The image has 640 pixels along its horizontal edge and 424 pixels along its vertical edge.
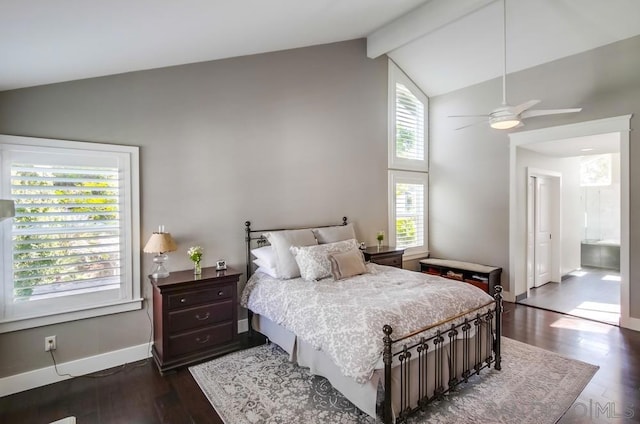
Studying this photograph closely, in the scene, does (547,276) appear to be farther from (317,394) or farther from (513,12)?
(317,394)

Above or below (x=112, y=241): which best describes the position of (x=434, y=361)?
below

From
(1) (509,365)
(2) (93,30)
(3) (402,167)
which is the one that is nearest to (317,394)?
(1) (509,365)

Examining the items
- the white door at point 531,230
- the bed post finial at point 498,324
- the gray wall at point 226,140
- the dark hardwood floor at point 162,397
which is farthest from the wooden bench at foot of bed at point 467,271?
the bed post finial at point 498,324

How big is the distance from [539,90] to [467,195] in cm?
193

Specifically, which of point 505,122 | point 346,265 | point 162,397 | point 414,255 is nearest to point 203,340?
point 162,397

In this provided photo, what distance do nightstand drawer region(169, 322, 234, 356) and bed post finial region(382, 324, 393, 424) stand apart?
1.89m

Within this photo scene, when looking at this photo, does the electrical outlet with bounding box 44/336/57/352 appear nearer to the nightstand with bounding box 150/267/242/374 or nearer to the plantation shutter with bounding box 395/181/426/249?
the nightstand with bounding box 150/267/242/374

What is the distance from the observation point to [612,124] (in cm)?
418

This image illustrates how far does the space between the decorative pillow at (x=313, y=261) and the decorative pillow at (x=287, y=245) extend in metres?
0.07

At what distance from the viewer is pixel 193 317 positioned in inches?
126

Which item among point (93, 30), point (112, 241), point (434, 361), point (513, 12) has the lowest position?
point (434, 361)

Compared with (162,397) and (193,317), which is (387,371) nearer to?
(162,397)

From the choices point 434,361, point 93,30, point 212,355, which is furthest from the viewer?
point 212,355

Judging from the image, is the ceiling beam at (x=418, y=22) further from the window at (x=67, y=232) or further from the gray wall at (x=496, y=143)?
the window at (x=67, y=232)
